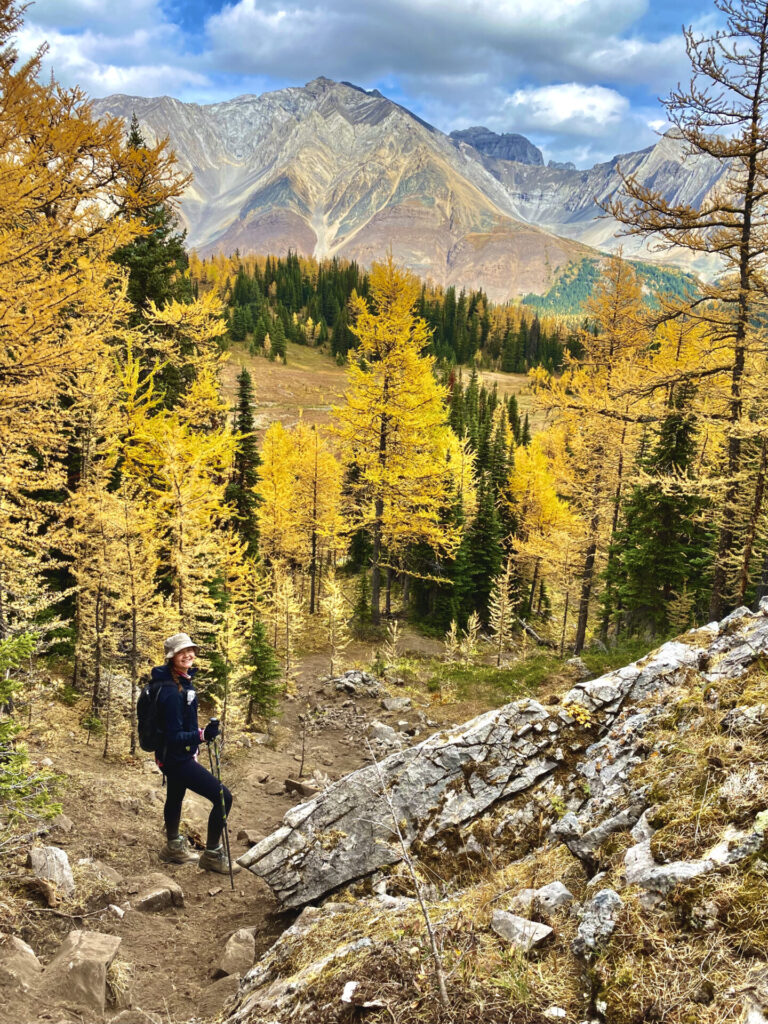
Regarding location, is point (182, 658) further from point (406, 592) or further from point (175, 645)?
point (406, 592)

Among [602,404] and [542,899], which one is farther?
[602,404]

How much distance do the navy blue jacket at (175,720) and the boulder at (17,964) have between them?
6.34 feet

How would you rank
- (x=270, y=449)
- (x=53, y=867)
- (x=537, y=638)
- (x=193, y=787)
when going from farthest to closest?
(x=270, y=449)
(x=537, y=638)
(x=193, y=787)
(x=53, y=867)

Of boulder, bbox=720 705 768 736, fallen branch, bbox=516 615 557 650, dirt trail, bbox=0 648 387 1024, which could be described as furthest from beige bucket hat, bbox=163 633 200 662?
fallen branch, bbox=516 615 557 650

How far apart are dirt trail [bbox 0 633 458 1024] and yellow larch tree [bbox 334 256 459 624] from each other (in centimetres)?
953

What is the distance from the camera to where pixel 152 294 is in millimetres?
19500

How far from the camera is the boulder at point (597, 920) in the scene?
2953 mm

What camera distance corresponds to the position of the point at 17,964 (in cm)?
420

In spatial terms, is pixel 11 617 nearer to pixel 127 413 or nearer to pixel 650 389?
pixel 127 413

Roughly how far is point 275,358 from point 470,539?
81680 millimetres

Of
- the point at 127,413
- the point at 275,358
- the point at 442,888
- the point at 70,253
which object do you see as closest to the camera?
the point at 442,888

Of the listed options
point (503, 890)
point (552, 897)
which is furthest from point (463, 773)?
point (552, 897)

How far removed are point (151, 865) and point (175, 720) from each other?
7.68 feet

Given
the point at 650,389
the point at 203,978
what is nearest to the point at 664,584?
the point at 650,389
